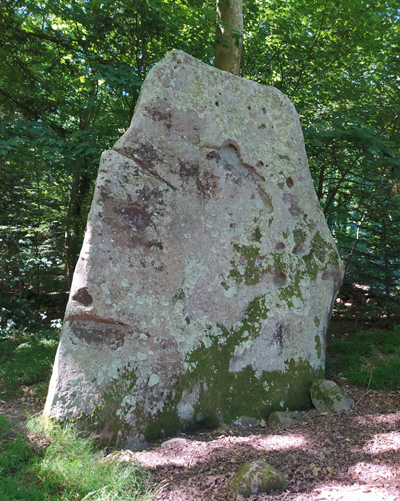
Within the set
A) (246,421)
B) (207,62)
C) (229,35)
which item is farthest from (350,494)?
(207,62)

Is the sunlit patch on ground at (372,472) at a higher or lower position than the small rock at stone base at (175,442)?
higher

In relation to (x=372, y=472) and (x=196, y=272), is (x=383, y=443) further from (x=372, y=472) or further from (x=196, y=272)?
(x=196, y=272)

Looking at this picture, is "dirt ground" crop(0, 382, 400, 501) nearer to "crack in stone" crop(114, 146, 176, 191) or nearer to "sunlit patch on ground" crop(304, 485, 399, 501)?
"sunlit patch on ground" crop(304, 485, 399, 501)

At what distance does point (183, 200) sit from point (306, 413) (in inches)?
102

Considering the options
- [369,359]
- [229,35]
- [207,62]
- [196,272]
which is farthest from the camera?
[207,62]

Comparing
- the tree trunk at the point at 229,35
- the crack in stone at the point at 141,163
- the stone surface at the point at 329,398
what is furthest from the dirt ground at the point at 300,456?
the tree trunk at the point at 229,35

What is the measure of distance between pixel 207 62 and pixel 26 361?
5.91 m

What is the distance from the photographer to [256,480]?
2428mm

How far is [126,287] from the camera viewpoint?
3.43 m

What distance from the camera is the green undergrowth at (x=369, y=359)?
14.1ft

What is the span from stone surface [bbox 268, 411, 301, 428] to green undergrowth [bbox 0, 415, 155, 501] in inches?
59.0

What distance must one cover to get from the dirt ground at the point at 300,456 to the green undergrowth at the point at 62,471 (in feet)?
0.72

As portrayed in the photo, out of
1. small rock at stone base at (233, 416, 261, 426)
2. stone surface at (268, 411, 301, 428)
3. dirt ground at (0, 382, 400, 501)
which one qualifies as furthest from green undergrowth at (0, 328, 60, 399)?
stone surface at (268, 411, 301, 428)

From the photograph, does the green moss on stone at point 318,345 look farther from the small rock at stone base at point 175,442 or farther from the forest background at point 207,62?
the forest background at point 207,62
